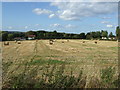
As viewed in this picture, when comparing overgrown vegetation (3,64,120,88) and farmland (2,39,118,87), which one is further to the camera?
farmland (2,39,118,87)

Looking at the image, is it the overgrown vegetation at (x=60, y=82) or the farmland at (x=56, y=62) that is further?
the farmland at (x=56, y=62)

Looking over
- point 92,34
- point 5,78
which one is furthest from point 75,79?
point 92,34

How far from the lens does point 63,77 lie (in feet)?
21.1

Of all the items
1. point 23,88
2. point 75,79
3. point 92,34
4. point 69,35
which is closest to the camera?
point 23,88

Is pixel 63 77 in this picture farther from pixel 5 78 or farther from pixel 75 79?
pixel 5 78

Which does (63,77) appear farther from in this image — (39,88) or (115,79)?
(115,79)

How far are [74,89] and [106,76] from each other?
1776 millimetres

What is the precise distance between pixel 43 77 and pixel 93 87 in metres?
1.92

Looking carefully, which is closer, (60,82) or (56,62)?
(60,82)

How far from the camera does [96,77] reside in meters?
6.64

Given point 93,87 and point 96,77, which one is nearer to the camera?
point 93,87

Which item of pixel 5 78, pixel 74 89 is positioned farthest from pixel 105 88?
pixel 5 78

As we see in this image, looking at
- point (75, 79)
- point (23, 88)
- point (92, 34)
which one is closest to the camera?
point (23, 88)

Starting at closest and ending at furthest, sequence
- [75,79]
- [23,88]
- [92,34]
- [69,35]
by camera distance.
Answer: [23,88], [75,79], [69,35], [92,34]
